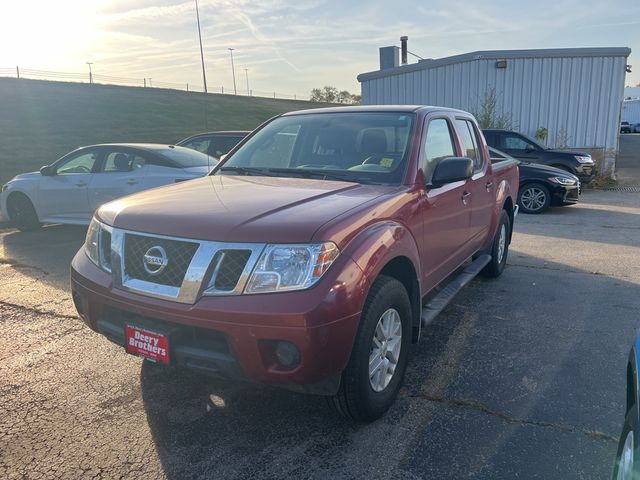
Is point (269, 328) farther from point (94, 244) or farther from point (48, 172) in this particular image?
point (48, 172)

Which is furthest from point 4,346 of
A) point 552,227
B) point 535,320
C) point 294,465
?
point 552,227

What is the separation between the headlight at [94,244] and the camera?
3029mm

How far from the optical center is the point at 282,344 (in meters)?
2.40

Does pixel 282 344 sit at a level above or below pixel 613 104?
below

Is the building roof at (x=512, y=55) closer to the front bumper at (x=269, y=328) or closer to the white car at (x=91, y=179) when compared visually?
the white car at (x=91, y=179)

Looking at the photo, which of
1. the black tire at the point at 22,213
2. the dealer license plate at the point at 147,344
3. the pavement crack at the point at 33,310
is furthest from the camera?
the black tire at the point at 22,213

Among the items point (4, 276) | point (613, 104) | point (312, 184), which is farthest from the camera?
point (613, 104)

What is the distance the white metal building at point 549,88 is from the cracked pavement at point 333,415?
13059mm

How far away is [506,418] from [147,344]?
207 centimetres

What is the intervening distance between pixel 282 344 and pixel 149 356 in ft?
2.52

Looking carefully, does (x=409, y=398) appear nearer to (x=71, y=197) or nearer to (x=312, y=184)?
(x=312, y=184)

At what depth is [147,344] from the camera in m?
2.66

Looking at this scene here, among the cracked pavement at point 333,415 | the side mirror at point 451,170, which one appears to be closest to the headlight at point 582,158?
the cracked pavement at point 333,415

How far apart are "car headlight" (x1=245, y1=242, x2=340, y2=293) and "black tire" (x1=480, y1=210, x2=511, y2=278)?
3.61 metres
